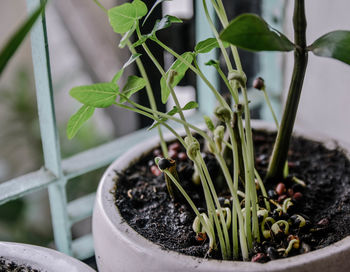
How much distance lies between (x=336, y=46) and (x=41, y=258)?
0.45m

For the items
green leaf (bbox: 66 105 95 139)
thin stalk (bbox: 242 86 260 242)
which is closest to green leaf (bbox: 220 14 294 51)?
thin stalk (bbox: 242 86 260 242)

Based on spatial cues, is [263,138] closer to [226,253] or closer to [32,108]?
[226,253]

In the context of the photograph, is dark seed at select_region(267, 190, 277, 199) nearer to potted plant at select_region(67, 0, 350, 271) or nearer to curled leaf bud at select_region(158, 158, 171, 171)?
potted plant at select_region(67, 0, 350, 271)

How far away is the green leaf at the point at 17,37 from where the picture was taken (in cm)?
36

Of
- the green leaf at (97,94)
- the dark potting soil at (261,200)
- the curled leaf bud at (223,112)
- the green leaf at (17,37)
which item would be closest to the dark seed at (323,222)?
the dark potting soil at (261,200)

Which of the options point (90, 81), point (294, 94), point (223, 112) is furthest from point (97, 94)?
point (90, 81)

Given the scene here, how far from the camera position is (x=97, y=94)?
586 millimetres

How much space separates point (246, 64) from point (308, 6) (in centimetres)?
24

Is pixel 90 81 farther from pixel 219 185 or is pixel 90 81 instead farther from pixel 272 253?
pixel 272 253

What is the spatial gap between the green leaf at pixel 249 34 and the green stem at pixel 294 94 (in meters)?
0.13

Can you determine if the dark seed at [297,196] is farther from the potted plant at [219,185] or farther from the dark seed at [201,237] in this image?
the dark seed at [201,237]

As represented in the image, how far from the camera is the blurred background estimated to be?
1.17 metres

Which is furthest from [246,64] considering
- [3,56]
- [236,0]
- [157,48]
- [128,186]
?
[3,56]

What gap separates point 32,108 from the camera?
1.52 meters
